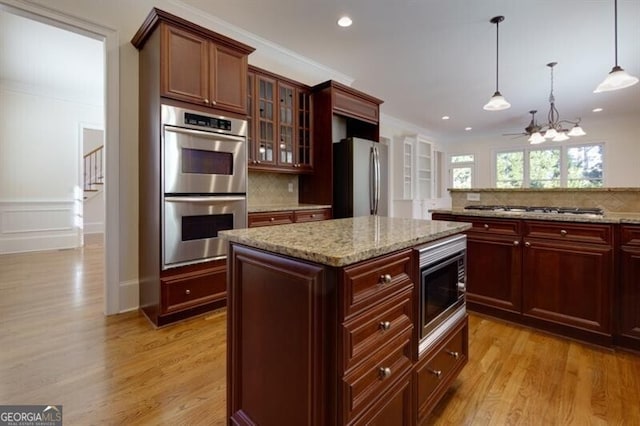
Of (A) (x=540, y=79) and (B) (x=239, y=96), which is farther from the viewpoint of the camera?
(A) (x=540, y=79)

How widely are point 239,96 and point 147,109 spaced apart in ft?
2.52

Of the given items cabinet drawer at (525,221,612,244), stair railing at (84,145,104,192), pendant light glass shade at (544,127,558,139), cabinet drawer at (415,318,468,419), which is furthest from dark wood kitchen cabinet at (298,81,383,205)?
stair railing at (84,145,104,192)

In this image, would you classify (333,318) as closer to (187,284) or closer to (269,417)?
(269,417)

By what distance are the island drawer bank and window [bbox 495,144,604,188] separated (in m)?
6.54

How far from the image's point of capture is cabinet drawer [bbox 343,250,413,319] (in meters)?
0.92

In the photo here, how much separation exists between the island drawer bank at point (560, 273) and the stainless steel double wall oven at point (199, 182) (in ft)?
6.67

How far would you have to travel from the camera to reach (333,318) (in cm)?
90

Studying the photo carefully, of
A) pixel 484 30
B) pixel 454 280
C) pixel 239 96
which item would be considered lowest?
pixel 454 280

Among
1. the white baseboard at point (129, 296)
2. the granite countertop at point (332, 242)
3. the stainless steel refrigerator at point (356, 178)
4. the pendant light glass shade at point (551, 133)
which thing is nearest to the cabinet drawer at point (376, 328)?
the granite countertop at point (332, 242)

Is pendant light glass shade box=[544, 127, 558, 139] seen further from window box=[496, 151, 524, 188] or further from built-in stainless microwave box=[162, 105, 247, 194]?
built-in stainless microwave box=[162, 105, 247, 194]

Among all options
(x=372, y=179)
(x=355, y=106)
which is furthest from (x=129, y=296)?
(x=355, y=106)

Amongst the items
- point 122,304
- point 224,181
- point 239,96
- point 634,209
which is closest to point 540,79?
point 634,209

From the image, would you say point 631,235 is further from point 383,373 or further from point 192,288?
point 192,288

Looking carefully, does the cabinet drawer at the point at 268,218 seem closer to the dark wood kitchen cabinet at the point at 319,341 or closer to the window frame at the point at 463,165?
the dark wood kitchen cabinet at the point at 319,341
